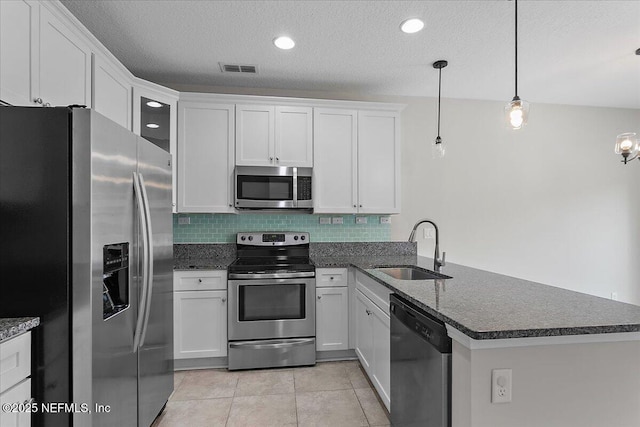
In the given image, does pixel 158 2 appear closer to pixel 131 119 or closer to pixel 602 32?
pixel 131 119

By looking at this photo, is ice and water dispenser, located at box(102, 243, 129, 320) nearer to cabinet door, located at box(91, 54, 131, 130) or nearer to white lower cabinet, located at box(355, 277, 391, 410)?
cabinet door, located at box(91, 54, 131, 130)

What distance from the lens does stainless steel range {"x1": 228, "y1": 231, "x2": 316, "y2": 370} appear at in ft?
9.09

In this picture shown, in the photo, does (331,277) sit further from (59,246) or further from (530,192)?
(530,192)

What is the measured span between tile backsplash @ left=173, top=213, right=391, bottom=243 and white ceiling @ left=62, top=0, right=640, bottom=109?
1345 millimetres

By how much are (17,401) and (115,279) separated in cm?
56

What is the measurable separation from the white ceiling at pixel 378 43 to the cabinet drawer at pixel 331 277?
1.82 m

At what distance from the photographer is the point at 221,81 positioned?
3234 mm

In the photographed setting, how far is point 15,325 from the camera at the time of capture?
1.13 m

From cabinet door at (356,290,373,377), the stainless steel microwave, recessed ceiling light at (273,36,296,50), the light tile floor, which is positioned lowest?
the light tile floor

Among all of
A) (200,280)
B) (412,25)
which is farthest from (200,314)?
(412,25)

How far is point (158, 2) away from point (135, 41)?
23.8 inches

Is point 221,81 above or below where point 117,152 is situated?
above

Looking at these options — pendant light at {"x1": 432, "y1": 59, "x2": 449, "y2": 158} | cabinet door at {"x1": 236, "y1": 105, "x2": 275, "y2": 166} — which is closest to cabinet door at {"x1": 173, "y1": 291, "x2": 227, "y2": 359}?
cabinet door at {"x1": 236, "y1": 105, "x2": 275, "y2": 166}

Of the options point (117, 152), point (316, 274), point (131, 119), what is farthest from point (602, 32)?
point (131, 119)
